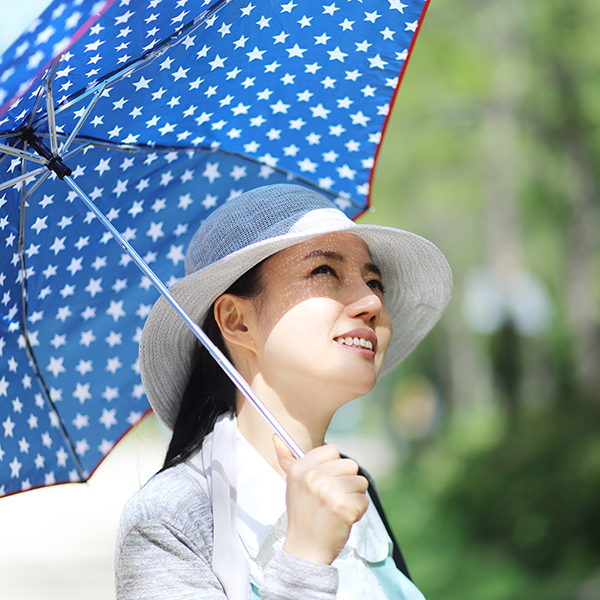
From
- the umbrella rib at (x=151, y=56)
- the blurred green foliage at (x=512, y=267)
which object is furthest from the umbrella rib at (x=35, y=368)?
the blurred green foliage at (x=512, y=267)

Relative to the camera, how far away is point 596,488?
20.4 ft

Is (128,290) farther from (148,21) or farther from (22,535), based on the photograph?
(22,535)

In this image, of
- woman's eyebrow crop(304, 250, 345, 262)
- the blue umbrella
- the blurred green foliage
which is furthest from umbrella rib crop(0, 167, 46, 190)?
the blurred green foliage

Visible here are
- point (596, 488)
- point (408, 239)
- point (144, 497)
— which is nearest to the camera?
point (144, 497)

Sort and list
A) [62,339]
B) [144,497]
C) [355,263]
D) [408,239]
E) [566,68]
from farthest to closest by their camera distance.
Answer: [566,68] → [62,339] → [408,239] → [355,263] → [144,497]

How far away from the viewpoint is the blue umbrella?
91.2 inches

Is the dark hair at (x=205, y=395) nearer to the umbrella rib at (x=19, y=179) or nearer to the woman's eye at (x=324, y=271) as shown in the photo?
the woman's eye at (x=324, y=271)

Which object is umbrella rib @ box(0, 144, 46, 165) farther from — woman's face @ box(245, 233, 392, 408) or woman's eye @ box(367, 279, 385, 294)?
woman's eye @ box(367, 279, 385, 294)

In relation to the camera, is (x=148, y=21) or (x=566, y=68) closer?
(x=148, y=21)

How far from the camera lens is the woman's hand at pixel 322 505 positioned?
161 cm

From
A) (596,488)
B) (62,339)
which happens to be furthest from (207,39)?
(596,488)

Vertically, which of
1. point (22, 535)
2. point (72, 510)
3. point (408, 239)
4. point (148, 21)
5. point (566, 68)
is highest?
point (148, 21)

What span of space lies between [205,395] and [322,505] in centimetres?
84

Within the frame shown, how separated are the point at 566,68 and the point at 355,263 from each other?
6841mm
